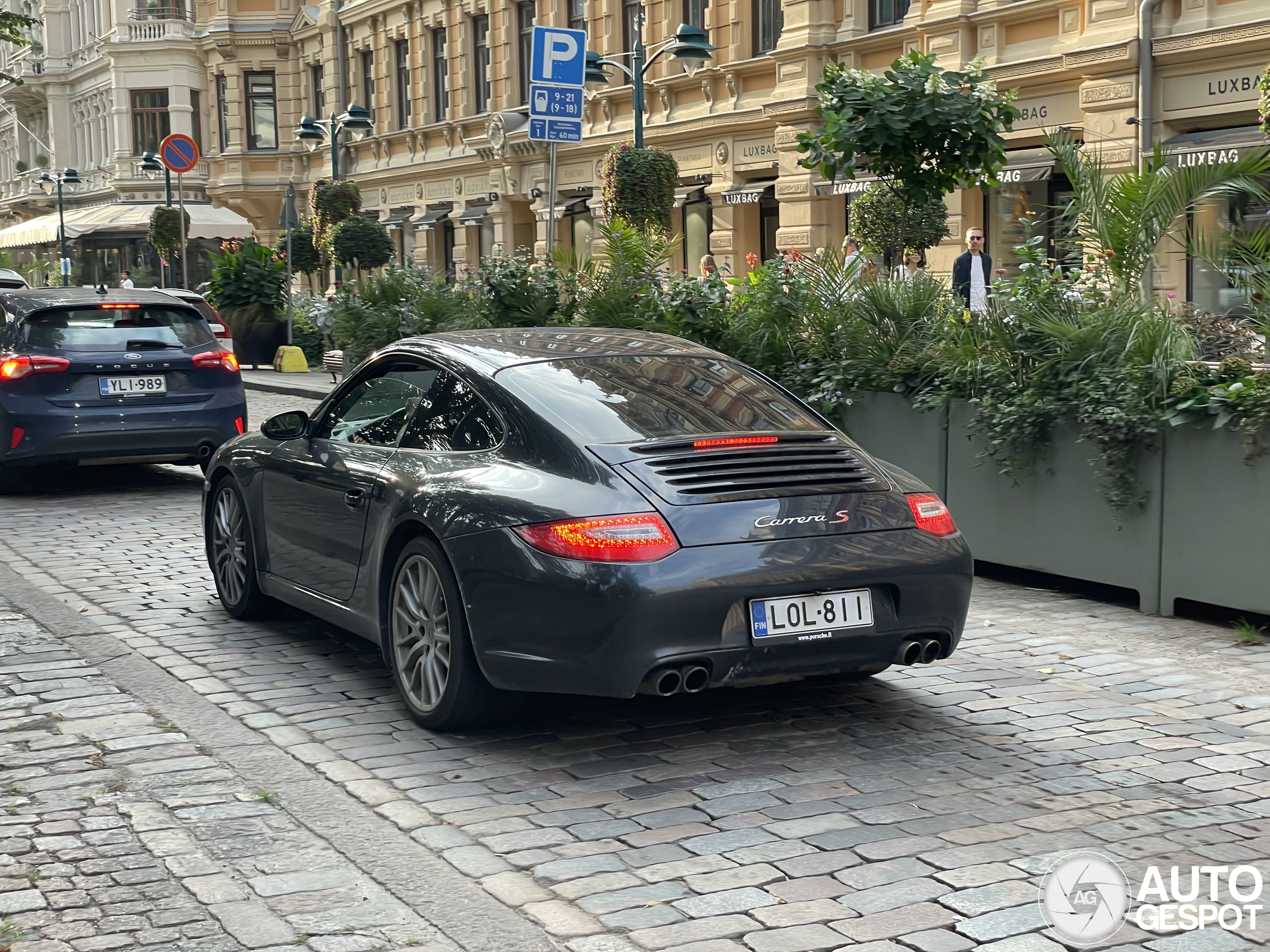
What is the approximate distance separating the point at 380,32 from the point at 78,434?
3493cm

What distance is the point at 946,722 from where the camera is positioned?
18.9 feet

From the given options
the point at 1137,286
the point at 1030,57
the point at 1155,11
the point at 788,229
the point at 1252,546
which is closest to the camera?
the point at 1252,546

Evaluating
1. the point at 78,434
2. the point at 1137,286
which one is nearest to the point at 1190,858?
the point at 1137,286

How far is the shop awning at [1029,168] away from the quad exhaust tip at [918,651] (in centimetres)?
1679

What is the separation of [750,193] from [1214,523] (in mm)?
21638

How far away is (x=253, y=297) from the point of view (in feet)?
96.6

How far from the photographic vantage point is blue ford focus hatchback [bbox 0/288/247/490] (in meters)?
11.7

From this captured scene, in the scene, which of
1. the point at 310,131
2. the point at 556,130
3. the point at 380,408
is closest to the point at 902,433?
the point at 380,408

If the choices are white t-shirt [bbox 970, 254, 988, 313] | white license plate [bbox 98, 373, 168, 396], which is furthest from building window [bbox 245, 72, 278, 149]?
white license plate [bbox 98, 373, 168, 396]

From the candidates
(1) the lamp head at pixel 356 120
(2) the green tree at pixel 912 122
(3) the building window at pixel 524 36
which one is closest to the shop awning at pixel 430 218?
(3) the building window at pixel 524 36

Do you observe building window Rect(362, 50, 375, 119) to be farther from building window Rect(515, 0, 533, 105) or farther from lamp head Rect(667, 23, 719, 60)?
lamp head Rect(667, 23, 719, 60)

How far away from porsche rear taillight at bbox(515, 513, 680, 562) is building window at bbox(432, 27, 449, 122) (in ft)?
123

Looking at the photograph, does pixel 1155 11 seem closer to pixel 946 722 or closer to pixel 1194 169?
pixel 1194 169

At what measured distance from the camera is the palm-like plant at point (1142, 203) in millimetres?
8320
